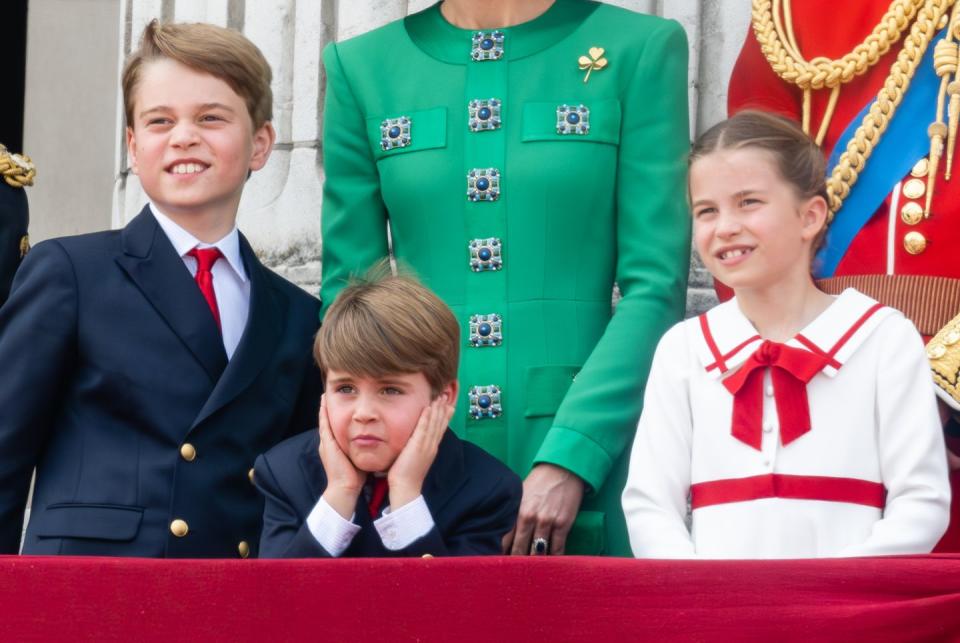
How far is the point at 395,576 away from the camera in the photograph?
2.12 m

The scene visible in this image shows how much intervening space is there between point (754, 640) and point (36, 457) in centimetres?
126

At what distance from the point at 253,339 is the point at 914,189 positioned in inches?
42.1

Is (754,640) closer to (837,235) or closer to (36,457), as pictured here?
(837,235)

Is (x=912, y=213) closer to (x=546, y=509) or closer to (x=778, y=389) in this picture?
(x=778, y=389)

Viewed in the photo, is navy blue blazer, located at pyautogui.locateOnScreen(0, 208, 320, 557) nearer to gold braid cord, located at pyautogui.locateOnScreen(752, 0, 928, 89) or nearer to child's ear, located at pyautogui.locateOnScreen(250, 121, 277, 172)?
child's ear, located at pyautogui.locateOnScreen(250, 121, 277, 172)

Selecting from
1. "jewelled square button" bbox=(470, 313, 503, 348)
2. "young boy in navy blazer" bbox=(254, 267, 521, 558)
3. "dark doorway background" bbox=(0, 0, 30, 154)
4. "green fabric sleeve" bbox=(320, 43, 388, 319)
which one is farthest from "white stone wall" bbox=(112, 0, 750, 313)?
"dark doorway background" bbox=(0, 0, 30, 154)

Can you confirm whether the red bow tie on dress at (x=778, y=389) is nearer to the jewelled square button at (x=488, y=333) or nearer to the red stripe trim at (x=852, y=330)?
the red stripe trim at (x=852, y=330)

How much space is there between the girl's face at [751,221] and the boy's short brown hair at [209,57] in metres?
0.83

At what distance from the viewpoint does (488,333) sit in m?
3.05

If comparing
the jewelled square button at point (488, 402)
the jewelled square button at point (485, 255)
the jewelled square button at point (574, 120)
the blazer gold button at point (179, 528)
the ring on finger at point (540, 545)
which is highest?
the jewelled square button at point (574, 120)

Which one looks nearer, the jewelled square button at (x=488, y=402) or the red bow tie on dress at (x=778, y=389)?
the red bow tie on dress at (x=778, y=389)

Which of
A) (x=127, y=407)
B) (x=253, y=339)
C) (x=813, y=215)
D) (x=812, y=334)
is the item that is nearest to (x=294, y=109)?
(x=253, y=339)

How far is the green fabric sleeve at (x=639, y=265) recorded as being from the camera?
2.88 m

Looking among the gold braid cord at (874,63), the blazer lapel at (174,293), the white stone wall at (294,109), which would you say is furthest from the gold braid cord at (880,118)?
the white stone wall at (294,109)
